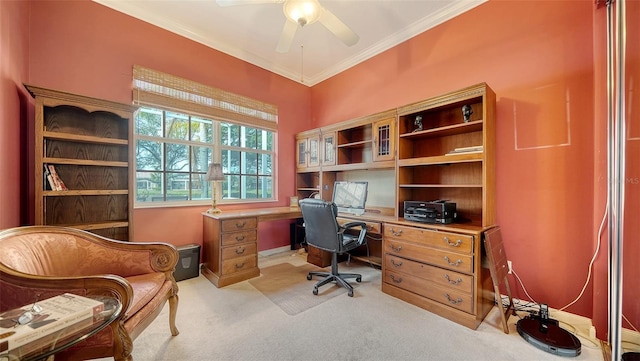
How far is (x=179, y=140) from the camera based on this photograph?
306 cm

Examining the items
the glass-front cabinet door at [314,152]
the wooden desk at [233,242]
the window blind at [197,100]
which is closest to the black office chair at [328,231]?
the wooden desk at [233,242]

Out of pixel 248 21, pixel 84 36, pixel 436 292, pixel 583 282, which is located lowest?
pixel 436 292

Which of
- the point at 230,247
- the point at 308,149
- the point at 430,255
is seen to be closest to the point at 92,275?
the point at 230,247

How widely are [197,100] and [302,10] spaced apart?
1.93m

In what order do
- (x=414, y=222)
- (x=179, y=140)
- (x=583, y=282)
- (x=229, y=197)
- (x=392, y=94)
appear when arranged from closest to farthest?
(x=583, y=282) → (x=414, y=222) → (x=179, y=140) → (x=392, y=94) → (x=229, y=197)

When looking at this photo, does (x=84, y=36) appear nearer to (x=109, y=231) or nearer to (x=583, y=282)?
(x=109, y=231)

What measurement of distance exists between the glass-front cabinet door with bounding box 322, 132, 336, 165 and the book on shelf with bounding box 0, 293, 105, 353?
2872mm

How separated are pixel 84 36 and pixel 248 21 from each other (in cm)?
163

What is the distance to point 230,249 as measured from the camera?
8.94 ft

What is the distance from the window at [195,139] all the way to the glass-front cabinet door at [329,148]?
0.92 meters

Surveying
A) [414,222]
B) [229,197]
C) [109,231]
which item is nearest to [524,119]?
[414,222]

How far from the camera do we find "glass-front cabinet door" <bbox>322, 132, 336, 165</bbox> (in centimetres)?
352

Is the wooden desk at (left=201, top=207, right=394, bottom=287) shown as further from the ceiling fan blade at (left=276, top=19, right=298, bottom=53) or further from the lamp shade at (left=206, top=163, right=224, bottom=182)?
the ceiling fan blade at (left=276, top=19, right=298, bottom=53)

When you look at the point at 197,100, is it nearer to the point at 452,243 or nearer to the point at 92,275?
the point at 92,275
